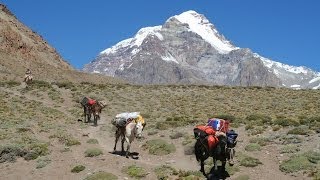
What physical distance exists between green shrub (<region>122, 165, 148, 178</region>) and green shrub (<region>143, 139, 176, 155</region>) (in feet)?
14.5

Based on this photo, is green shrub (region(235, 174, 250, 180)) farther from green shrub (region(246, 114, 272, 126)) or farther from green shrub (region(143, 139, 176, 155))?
green shrub (region(246, 114, 272, 126))

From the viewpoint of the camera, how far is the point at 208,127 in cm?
2105

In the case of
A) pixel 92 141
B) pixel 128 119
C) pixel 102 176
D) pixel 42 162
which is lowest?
pixel 102 176

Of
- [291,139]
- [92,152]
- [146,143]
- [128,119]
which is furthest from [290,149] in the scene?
[92,152]

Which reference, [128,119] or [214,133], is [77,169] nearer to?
[128,119]

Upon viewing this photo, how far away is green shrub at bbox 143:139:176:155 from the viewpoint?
28562 mm

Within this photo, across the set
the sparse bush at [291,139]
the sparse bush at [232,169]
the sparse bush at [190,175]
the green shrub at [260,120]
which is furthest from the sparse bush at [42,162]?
the green shrub at [260,120]

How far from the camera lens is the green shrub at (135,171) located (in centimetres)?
2318

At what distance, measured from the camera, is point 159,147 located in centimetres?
2914

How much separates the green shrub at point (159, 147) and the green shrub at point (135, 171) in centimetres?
443

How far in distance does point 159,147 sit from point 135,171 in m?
5.76

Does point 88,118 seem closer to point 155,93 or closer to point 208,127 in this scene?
point 208,127

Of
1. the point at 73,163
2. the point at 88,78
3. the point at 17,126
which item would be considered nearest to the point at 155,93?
the point at 17,126

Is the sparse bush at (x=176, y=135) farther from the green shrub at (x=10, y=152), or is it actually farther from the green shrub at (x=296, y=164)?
the green shrub at (x=296, y=164)
